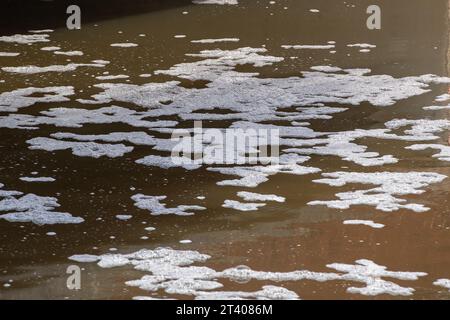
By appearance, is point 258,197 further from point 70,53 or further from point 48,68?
point 70,53

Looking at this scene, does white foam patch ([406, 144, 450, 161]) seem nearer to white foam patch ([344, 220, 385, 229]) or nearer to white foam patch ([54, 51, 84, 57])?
white foam patch ([344, 220, 385, 229])

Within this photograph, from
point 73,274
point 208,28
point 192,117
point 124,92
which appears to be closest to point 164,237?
point 73,274

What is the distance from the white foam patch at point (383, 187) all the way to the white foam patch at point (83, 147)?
1.29 m

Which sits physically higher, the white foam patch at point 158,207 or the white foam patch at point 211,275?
the white foam patch at point 158,207

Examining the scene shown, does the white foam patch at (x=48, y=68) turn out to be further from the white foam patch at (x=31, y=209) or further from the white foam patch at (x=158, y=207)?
the white foam patch at (x=158, y=207)

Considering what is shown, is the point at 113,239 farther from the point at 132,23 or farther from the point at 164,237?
the point at 132,23

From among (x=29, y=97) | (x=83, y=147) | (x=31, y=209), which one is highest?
(x=29, y=97)

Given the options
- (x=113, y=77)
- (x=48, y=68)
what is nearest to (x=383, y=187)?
(x=113, y=77)

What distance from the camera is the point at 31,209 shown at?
16.2 ft

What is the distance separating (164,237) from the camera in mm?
4613

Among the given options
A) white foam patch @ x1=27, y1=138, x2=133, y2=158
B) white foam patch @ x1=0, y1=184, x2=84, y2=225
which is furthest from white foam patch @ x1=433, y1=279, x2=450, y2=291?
white foam patch @ x1=27, y1=138, x2=133, y2=158

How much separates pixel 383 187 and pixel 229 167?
3.00 ft

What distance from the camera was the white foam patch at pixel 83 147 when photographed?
232 inches

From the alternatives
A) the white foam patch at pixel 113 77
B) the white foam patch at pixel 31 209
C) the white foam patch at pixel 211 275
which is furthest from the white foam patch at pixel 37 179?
the white foam patch at pixel 113 77
